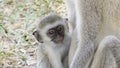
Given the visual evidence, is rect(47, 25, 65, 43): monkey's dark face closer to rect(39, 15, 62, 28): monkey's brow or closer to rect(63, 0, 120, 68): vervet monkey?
rect(39, 15, 62, 28): monkey's brow

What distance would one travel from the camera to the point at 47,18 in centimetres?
579

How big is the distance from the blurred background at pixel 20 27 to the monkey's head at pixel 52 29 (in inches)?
63.1

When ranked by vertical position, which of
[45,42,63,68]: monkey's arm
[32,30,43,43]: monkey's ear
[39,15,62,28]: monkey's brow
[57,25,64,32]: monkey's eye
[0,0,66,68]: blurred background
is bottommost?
[0,0,66,68]: blurred background

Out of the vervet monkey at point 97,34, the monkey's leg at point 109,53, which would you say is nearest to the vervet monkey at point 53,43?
the vervet monkey at point 97,34

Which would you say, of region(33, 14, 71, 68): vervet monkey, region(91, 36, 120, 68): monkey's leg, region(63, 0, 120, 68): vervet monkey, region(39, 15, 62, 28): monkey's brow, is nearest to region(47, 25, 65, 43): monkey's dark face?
region(33, 14, 71, 68): vervet monkey

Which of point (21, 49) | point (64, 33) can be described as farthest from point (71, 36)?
point (21, 49)

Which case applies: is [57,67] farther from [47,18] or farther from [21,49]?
[21,49]

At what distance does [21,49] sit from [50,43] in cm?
238

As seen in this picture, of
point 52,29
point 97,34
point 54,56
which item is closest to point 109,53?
point 97,34

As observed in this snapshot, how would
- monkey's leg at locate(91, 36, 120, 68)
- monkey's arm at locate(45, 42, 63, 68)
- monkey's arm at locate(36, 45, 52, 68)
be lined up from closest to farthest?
monkey's leg at locate(91, 36, 120, 68) → monkey's arm at locate(45, 42, 63, 68) → monkey's arm at locate(36, 45, 52, 68)

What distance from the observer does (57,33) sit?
562cm

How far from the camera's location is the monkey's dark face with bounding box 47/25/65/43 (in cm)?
560

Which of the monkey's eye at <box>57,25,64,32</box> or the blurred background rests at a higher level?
the monkey's eye at <box>57,25,64,32</box>

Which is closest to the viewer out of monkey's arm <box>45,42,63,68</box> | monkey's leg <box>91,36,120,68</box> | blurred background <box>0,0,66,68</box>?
monkey's leg <box>91,36,120,68</box>
